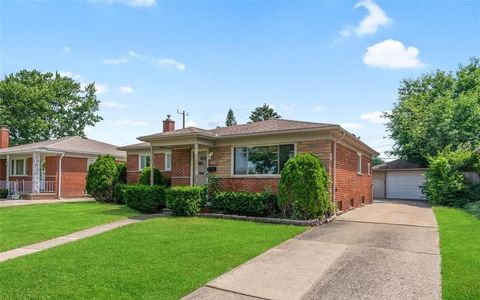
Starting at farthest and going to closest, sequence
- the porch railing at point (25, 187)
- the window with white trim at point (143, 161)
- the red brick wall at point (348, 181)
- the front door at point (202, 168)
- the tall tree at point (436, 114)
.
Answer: the tall tree at point (436, 114) → the porch railing at point (25, 187) → the window with white trim at point (143, 161) → the front door at point (202, 168) → the red brick wall at point (348, 181)

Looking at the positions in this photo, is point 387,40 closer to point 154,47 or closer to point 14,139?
point 154,47

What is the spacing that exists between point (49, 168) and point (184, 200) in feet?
48.8

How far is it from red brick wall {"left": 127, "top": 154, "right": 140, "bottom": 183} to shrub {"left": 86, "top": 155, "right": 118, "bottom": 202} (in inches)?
73.8

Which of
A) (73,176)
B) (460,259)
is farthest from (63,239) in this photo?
(73,176)

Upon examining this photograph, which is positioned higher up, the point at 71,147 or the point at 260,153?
the point at 71,147

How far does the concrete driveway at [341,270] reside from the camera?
5414 mm

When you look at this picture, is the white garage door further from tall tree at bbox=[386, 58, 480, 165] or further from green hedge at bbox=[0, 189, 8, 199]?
green hedge at bbox=[0, 189, 8, 199]

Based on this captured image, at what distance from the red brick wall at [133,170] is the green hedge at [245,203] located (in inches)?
374

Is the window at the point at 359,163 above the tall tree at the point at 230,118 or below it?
below

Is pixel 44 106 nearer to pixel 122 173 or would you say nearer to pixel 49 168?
pixel 49 168

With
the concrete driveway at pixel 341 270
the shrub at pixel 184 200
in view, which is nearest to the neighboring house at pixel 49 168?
the shrub at pixel 184 200

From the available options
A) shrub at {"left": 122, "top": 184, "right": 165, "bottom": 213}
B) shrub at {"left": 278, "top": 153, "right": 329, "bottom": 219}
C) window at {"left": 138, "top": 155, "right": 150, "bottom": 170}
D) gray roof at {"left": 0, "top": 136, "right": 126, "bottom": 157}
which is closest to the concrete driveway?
shrub at {"left": 278, "top": 153, "right": 329, "bottom": 219}

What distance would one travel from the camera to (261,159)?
14117 millimetres

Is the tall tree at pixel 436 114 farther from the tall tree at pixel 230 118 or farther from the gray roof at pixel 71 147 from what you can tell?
the tall tree at pixel 230 118
